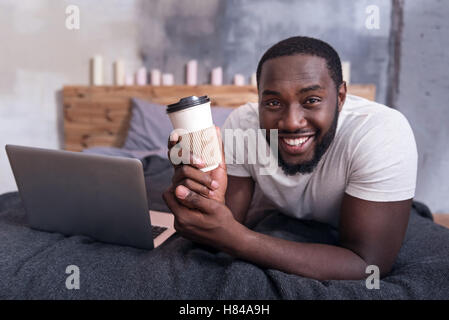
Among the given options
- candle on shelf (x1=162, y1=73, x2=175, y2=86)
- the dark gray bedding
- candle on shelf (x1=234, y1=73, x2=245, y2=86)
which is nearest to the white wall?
candle on shelf (x1=162, y1=73, x2=175, y2=86)

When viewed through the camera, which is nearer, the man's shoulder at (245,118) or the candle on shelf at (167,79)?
the man's shoulder at (245,118)

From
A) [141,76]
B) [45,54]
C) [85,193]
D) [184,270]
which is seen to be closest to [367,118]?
[184,270]

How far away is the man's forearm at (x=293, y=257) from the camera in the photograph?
809mm

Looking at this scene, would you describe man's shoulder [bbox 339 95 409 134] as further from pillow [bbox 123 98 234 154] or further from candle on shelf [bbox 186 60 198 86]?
candle on shelf [bbox 186 60 198 86]

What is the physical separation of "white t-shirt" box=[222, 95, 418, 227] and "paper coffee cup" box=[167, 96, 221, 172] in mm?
384

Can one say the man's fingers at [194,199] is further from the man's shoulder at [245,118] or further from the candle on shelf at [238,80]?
the candle on shelf at [238,80]

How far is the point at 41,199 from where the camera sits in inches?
36.0

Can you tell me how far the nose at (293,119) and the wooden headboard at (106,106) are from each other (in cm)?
150

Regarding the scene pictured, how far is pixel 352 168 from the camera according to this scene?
0.94 meters

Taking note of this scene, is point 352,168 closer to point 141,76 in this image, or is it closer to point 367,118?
point 367,118

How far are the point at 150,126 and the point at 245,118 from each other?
1.17 metres

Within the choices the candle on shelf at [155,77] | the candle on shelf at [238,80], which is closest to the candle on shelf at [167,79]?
the candle on shelf at [155,77]

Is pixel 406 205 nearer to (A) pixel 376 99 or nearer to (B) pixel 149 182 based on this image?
(B) pixel 149 182

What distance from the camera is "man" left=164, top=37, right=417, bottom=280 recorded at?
2.68ft
